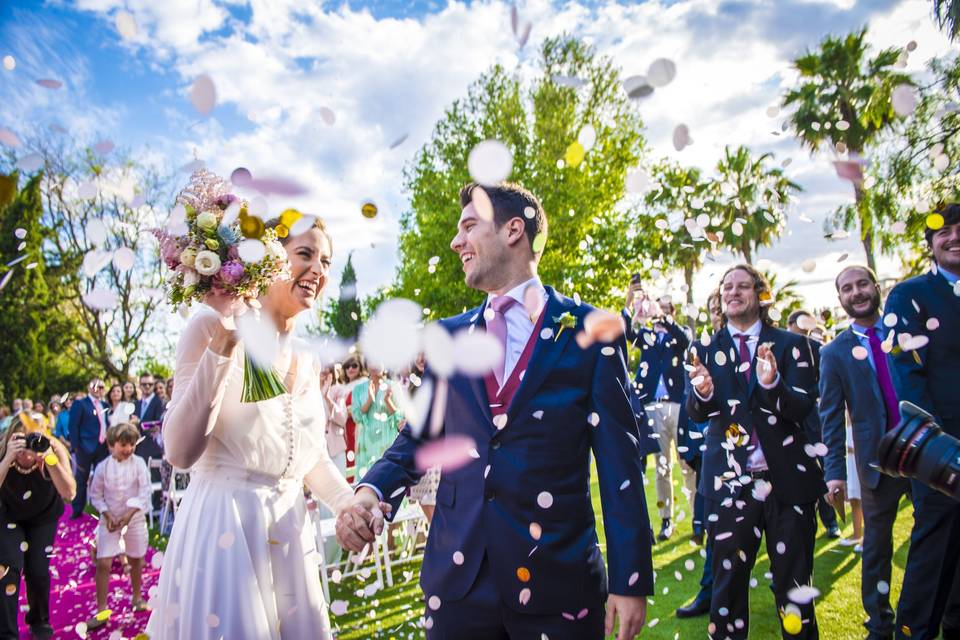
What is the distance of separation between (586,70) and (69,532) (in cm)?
1822

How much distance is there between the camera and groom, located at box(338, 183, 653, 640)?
2.12 meters

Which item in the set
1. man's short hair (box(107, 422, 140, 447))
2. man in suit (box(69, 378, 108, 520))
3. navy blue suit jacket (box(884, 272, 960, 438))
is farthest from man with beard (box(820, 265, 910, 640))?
man in suit (box(69, 378, 108, 520))

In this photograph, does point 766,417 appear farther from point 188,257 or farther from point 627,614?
point 188,257

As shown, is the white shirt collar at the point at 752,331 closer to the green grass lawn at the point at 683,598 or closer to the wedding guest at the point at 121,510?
the green grass lawn at the point at 683,598

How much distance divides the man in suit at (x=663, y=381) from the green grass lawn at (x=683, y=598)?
0.61 metres

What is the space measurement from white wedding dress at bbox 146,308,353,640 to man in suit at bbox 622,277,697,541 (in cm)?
527

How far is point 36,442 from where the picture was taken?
5.12 m

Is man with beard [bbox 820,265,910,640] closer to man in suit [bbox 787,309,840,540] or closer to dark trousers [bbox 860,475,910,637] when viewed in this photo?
dark trousers [bbox 860,475,910,637]

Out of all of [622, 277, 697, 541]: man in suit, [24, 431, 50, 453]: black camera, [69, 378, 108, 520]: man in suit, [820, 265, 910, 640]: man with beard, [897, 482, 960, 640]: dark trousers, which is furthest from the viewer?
[69, 378, 108, 520]: man in suit

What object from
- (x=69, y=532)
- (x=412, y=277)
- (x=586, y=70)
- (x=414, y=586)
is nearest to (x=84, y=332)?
(x=412, y=277)

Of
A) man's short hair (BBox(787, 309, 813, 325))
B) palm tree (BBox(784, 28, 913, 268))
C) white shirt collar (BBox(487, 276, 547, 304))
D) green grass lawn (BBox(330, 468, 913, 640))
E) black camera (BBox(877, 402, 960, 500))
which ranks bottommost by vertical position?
green grass lawn (BBox(330, 468, 913, 640))

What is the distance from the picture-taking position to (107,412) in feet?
40.1

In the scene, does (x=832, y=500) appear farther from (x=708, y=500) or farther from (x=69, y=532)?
(x=69, y=532)

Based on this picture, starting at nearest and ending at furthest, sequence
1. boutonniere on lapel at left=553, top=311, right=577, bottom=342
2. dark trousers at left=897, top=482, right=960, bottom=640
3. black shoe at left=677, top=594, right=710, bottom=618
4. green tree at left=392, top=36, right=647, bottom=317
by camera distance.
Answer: boutonniere on lapel at left=553, top=311, right=577, bottom=342
dark trousers at left=897, top=482, right=960, bottom=640
black shoe at left=677, top=594, right=710, bottom=618
green tree at left=392, top=36, right=647, bottom=317
